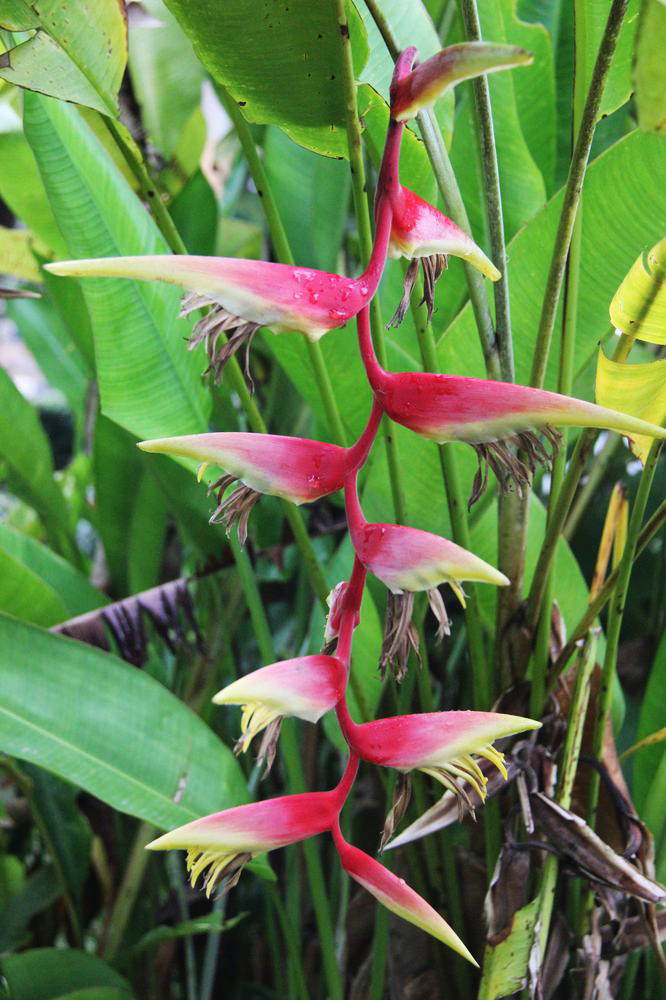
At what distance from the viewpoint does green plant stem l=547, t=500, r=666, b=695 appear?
372mm

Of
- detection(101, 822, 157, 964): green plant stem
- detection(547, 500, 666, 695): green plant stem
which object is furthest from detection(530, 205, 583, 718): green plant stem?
detection(101, 822, 157, 964): green plant stem

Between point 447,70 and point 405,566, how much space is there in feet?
0.38

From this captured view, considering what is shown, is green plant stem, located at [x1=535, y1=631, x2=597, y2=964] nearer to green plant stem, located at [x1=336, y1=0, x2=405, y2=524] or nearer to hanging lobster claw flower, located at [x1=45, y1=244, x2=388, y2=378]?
green plant stem, located at [x1=336, y1=0, x2=405, y2=524]

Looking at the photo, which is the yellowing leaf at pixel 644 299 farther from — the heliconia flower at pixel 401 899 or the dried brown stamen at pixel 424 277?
the heliconia flower at pixel 401 899

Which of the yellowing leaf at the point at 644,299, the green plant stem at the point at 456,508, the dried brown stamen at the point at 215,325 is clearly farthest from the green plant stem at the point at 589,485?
the dried brown stamen at the point at 215,325

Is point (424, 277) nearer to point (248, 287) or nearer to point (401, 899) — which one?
point (248, 287)

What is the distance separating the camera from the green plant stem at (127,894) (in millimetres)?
627

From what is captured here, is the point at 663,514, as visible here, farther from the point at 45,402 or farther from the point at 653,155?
the point at 45,402

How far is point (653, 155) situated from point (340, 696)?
26cm

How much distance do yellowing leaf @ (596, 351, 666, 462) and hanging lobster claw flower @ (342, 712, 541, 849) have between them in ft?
0.41

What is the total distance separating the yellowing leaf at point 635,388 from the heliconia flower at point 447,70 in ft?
0.39

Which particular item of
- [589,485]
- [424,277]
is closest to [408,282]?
[424,277]

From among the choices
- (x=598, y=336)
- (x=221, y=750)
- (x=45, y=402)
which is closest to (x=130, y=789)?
(x=221, y=750)

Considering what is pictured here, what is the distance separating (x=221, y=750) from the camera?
456 mm
